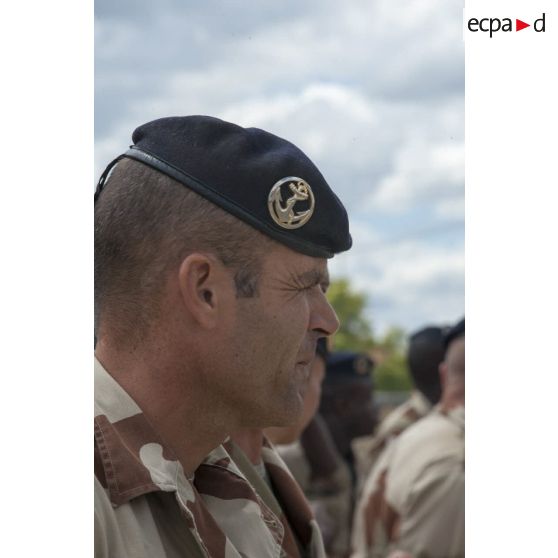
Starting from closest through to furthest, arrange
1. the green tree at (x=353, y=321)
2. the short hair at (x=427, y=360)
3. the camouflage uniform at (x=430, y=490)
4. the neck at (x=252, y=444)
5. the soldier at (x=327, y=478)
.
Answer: the neck at (x=252, y=444)
the camouflage uniform at (x=430, y=490)
the soldier at (x=327, y=478)
the short hair at (x=427, y=360)
the green tree at (x=353, y=321)

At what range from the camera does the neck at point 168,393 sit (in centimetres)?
198

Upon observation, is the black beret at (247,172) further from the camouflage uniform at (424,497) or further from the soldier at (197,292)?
the camouflage uniform at (424,497)

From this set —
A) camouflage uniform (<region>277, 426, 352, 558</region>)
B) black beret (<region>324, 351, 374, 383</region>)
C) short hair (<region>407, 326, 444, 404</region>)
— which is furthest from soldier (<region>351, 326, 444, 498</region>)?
black beret (<region>324, 351, 374, 383</region>)

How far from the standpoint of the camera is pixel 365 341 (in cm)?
3288

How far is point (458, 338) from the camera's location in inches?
193

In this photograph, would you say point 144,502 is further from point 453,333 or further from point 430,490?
point 453,333

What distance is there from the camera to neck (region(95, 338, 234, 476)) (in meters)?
1.98

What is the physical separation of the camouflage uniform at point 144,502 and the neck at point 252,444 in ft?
1.62

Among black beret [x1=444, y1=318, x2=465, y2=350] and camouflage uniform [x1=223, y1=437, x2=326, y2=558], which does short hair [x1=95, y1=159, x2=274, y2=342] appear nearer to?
camouflage uniform [x1=223, y1=437, x2=326, y2=558]

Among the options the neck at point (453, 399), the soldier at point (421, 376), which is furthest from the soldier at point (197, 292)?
the soldier at point (421, 376)
